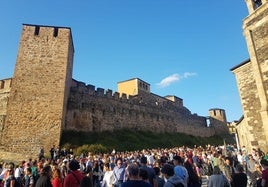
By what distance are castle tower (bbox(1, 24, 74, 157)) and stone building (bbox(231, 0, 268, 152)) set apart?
14820 millimetres

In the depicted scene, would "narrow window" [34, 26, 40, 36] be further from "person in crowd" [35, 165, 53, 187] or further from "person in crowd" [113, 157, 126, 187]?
"person in crowd" [35, 165, 53, 187]

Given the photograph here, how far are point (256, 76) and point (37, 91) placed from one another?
671 inches

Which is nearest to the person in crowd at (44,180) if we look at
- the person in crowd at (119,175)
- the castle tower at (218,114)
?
the person in crowd at (119,175)

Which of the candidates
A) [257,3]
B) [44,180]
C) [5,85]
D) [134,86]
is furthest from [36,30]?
[134,86]

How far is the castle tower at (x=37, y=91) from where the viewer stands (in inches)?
716

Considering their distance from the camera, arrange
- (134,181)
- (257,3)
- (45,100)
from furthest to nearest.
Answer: (45,100), (257,3), (134,181)

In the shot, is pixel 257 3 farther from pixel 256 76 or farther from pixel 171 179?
pixel 171 179

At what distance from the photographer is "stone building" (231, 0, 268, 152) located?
13.1 meters

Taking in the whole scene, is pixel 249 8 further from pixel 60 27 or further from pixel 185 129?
pixel 185 129

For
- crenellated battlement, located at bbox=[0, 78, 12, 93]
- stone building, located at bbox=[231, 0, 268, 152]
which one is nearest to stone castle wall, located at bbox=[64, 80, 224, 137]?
crenellated battlement, located at bbox=[0, 78, 12, 93]

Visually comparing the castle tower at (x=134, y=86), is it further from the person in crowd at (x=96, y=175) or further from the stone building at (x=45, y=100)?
the person in crowd at (x=96, y=175)

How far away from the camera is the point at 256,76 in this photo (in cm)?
1342

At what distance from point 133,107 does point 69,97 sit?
34.1ft

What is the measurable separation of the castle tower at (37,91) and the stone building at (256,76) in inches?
583
